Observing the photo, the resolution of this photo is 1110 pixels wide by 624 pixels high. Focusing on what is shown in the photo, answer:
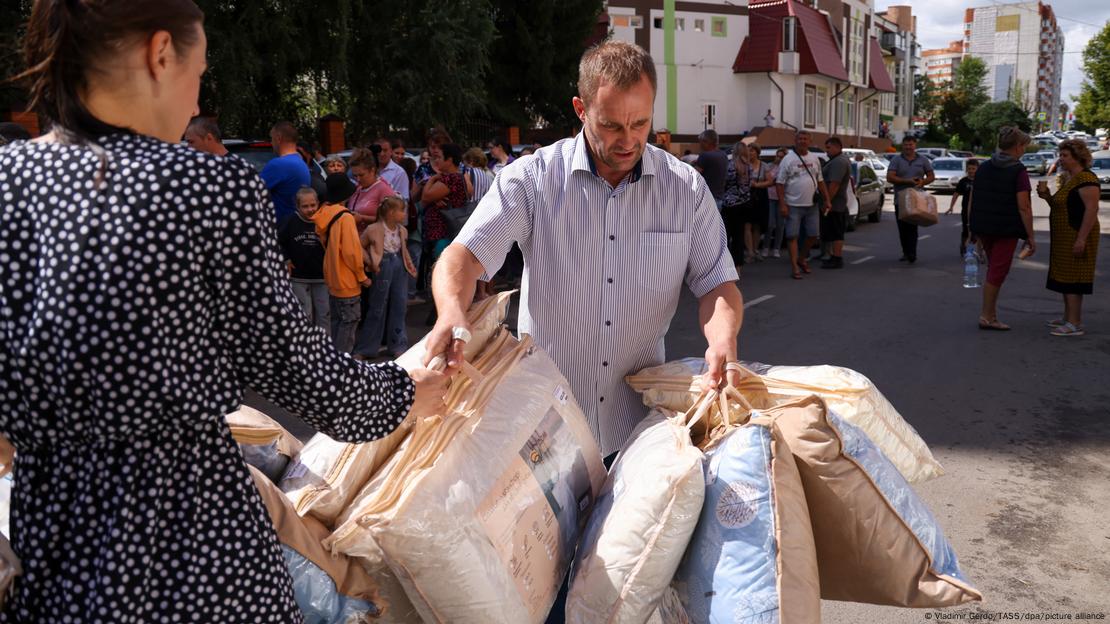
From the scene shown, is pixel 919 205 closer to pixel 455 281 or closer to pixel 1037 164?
pixel 455 281

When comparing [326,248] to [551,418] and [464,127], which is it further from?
[464,127]

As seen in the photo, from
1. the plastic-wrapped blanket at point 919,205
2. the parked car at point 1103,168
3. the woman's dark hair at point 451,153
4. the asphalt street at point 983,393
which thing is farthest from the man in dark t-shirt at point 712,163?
the parked car at point 1103,168

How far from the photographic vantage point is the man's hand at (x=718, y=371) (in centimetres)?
226

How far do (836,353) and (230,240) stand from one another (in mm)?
7955

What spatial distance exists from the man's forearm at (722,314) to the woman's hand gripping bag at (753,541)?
51cm

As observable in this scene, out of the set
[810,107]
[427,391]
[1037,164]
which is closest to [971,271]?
[427,391]

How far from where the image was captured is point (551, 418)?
222cm

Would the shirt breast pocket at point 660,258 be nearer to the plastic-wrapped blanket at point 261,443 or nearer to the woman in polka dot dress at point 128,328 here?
the plastic-wrapped blanket at point 261,443

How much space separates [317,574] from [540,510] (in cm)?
53

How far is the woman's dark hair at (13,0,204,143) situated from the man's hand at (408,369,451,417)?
698 mm

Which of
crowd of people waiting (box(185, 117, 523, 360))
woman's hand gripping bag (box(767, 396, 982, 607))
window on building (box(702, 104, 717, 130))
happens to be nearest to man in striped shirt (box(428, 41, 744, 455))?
woman's hand gripping bag (box(767, 396, 982, 607))

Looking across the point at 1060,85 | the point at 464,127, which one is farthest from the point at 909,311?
the point at 1060,85

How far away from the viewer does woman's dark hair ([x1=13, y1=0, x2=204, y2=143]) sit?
1.34 m

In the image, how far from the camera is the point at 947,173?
3500 cm
